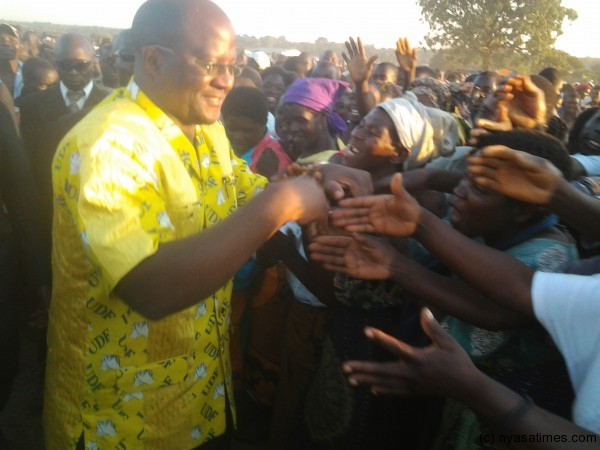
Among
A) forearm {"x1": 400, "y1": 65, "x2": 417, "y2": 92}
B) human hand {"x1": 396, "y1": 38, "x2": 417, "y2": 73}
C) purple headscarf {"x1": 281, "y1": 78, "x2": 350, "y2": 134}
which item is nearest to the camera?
purple headscarf {"x1": 281, "y1": 78, "x2": 350, "y2": 134}

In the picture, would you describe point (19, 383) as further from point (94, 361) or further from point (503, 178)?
point (503, 178)

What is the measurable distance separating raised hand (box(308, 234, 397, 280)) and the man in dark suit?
2.14 meters

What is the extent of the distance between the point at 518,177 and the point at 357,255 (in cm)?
59

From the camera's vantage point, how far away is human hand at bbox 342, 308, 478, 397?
Answer: 4.17 feet

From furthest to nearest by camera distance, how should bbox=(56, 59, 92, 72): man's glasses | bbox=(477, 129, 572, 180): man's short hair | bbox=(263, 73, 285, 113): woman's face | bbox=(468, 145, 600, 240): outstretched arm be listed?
bbox=(263, 73, 285, 113): woman's face < bbox=(56, 59, 92, 72): man's glasses < bbox=(477, 129, 572, 180): man's short hair < bbox=(468, 145, 600, 240): outstretched arm

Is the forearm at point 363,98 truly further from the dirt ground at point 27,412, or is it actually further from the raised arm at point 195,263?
the raised arm at point 195,263

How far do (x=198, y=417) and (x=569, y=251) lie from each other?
1.37 metres

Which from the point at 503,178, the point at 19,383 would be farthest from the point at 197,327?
the point at 19,383

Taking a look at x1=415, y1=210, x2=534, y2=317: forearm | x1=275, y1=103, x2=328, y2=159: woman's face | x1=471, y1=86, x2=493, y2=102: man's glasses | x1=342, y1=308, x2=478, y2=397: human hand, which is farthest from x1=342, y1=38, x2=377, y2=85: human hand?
x1=342, y1=308, x2=478, y2=397: human hand

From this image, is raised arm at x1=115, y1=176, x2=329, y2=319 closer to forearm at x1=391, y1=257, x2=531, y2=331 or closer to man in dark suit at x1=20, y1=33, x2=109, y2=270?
forearm at x1=391, y1=257, x2=531, y2=331

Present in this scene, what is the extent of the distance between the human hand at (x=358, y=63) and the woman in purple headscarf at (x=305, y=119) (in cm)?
59

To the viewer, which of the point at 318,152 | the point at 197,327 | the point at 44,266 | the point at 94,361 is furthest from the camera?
the point at 318,152

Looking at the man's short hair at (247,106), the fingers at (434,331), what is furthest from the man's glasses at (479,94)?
the fingers at (434,331)

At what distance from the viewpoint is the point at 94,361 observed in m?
1.60
